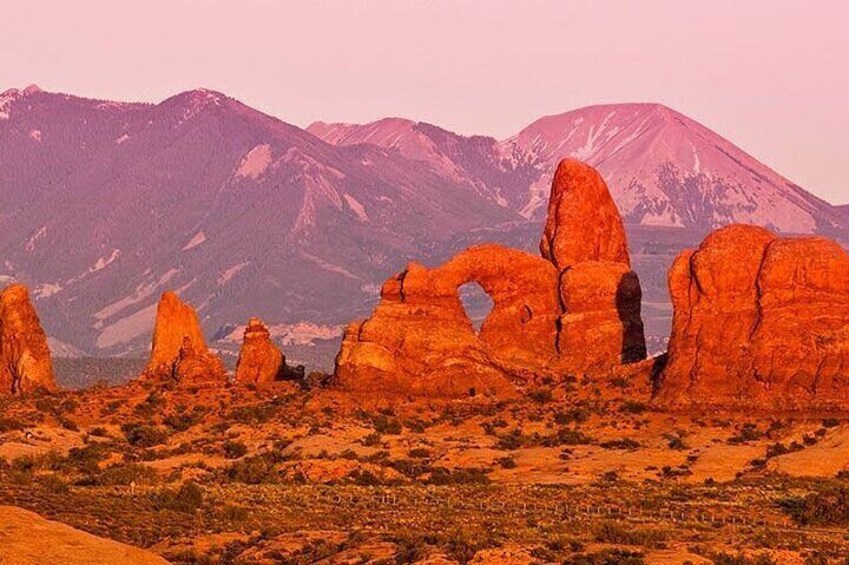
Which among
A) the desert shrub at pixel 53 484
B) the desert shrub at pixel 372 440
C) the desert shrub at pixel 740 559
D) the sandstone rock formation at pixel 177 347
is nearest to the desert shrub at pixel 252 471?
the desert shrub at pixel 372 440

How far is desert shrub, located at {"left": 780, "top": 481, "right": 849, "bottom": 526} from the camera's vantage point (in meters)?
78.0

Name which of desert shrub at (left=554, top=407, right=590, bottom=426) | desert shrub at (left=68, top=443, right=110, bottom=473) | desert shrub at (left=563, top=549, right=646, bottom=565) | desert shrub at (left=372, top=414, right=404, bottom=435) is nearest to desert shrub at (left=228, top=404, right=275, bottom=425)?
desert shrub at (left=372, top=414, right=404, bottom=435)

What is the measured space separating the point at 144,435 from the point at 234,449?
10.5 meters

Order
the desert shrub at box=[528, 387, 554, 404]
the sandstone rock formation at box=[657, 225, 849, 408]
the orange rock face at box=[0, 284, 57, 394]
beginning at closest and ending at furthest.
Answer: the sandstone rock formation at box=[657, 225, 849, 408] → the desert shrub at box=[528, 387, 554, 404] → the orange rock face at box=[0, 284, 57, 394]

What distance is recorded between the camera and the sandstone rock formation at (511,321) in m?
123

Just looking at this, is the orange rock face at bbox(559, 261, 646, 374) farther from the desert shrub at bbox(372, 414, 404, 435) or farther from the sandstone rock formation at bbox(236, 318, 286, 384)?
the sandstone rock formation at bbox(236, 318, 286, 384)

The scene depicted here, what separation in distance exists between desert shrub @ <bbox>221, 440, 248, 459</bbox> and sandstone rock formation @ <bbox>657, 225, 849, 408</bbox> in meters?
27.1

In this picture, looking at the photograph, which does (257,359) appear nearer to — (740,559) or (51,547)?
(740,559)

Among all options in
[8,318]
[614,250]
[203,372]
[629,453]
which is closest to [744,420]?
[629,453]

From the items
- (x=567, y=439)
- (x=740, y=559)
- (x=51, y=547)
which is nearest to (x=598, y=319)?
(x=567, y=439)

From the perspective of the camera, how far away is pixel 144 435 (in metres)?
115

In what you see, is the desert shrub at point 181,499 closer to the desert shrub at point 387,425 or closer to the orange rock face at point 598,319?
the desert shrub at point 387,425

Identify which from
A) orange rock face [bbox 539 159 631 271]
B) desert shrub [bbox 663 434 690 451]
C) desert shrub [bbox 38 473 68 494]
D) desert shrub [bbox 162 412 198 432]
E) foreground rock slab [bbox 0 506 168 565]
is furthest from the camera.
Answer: orange rock face [bbox 539 159 631 271]

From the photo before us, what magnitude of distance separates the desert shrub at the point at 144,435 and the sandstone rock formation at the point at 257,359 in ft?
61.2
